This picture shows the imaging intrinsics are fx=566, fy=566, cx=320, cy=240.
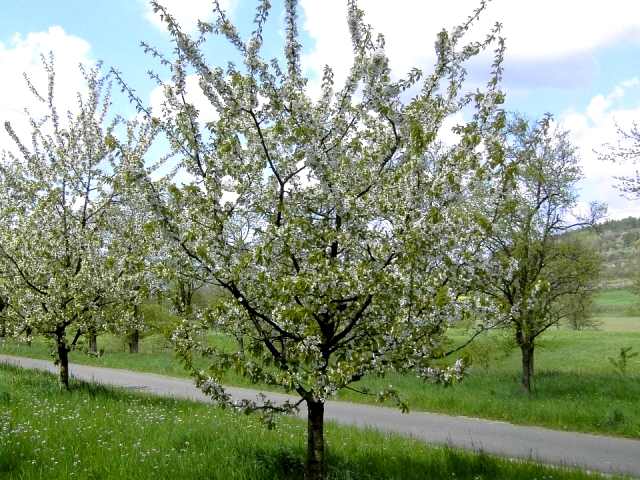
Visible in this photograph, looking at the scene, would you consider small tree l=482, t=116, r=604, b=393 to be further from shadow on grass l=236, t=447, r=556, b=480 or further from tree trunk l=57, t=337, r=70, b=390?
tree trunk l=57, t=337, r=70, b=390

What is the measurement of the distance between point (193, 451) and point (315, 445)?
7.58ft

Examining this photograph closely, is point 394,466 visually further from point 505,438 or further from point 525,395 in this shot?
point 525,395

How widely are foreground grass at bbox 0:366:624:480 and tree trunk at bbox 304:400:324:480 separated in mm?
481

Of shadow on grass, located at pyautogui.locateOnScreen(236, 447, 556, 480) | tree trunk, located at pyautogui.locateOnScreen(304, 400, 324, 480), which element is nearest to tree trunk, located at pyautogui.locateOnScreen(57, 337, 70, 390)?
shadow on grass, located at pyautogui.locateOnScreen(236, 447, 556, 480)

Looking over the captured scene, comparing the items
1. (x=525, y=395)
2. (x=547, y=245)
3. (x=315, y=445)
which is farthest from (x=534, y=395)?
(x=315, y=445)

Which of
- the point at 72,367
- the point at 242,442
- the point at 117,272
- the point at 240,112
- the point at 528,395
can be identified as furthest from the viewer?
the point at 72,367

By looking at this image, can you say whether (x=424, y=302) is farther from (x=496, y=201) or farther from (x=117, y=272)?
(x=117, y=272)

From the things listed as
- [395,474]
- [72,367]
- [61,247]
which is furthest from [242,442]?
[72,367]

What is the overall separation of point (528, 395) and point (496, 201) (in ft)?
38.2

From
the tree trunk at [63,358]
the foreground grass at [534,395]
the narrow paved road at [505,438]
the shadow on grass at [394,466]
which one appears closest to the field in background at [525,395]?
the foreground grass at [534,395]

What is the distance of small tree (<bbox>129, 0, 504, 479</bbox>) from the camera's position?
6168 mm

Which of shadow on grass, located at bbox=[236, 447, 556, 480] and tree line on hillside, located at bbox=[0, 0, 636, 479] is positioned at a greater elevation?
tree line on hillside, located at bbox=[0, 0, 636, 479]

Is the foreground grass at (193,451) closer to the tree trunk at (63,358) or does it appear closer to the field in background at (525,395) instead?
the field in background at (525,395)

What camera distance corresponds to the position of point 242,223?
6836 millimetres
